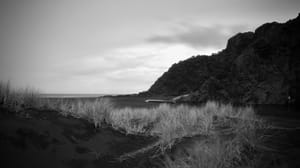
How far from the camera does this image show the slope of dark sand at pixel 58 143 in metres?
3.96

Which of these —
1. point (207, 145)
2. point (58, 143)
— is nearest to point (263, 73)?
point (207, 145)

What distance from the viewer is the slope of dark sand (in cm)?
396

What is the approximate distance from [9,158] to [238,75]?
32.1 metres

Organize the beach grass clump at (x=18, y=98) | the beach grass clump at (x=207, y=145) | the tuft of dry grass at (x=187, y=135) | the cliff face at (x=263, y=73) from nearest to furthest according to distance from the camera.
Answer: the beach grass clump at (x=207, y=145), the tuft of dry grass at (x=187, y=135), the beach grass clump at (x=18, y=98), the cliff face at (x=263, y=73)

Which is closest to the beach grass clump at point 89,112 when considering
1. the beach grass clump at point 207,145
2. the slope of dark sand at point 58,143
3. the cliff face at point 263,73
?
the slope of dark sand at point 58,143

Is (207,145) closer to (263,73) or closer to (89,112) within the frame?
(89,112)

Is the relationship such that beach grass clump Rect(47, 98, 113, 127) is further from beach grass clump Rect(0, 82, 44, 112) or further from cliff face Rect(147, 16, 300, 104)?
cliff face Rect(147, 16, 300, 104)

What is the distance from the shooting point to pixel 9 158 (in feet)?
11.9

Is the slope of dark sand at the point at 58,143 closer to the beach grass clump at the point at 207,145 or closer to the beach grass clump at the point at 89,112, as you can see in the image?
the beach grass clump at the point at 89,112

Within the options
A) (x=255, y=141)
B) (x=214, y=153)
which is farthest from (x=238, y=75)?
(x=214, y=153)

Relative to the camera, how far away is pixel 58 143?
477 centimetres

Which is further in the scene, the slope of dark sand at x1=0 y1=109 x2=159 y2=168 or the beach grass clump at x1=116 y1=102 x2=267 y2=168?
the slope of dark sand at x1=0 y1=109 x2=159 y2=168

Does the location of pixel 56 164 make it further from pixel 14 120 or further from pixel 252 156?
pixel 252 156

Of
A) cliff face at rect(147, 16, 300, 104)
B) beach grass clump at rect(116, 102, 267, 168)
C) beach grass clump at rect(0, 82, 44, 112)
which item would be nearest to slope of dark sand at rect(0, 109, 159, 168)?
beach grass clump at rect(0, 82, 44, 112)
